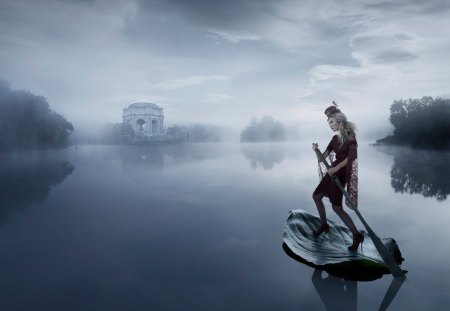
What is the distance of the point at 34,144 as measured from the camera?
155ft

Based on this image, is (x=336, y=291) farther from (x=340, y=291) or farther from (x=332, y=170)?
(x=332, y=170)

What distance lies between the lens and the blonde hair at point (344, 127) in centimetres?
524

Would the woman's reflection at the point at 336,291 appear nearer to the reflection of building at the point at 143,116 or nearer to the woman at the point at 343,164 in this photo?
the woman at the point at 343,164

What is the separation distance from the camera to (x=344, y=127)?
5.25 meters

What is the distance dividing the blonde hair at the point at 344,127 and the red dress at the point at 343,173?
6cm

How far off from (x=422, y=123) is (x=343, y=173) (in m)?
60.0

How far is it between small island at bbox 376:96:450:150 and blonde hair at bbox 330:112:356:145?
4963 centimetres

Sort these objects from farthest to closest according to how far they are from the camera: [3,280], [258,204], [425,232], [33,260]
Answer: [258,204] < [425,232] < [33,260] < [3,280]

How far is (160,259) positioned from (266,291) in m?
2.04

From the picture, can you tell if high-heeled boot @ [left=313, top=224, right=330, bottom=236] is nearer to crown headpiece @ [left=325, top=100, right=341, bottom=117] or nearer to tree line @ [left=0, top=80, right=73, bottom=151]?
crown headpiece @ [left=325, top=100, right=341, bottom=117]

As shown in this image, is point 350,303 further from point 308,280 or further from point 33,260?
point 33,260

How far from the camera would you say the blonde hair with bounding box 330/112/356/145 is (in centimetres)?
524

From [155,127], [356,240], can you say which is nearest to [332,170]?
[356,240]

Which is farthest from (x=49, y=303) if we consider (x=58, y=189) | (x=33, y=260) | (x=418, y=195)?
(x=418, y=195)
